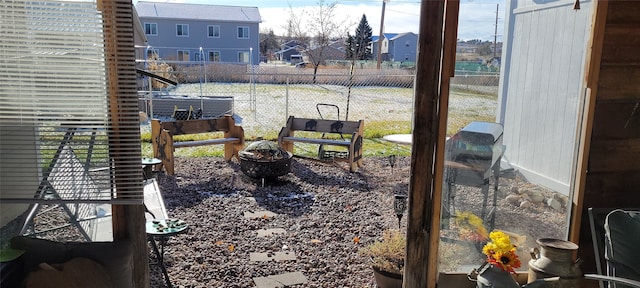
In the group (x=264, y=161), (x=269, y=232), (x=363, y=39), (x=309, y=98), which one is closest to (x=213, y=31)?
(x=363, y=39)

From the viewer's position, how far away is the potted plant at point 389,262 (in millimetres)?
2992

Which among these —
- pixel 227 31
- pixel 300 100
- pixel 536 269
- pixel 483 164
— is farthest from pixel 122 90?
pixel 227 31

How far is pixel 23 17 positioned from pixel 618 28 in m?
3.16

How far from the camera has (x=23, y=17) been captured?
2090 millimetres

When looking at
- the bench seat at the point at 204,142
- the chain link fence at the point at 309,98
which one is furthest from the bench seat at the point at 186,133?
the chain link fence at the point at 309,98

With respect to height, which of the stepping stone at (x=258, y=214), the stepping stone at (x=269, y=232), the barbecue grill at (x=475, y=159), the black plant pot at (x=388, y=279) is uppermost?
the barbecue grill at (x=475, y=159)

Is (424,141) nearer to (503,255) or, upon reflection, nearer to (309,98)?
(503,255)

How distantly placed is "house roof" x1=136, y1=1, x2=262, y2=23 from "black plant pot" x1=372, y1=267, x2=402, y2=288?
23550 mm

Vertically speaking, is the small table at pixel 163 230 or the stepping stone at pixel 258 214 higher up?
the small table at pixel 163 230

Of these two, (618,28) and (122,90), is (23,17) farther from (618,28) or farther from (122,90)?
(618,28)

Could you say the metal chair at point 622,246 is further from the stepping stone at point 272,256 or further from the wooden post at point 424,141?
the stepping stone at point 272,256

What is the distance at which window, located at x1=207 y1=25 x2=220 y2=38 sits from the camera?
84.8 ft

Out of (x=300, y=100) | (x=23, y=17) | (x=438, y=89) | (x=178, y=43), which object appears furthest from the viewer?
(x=178, y=43)

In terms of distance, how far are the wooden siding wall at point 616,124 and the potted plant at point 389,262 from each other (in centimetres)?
115
